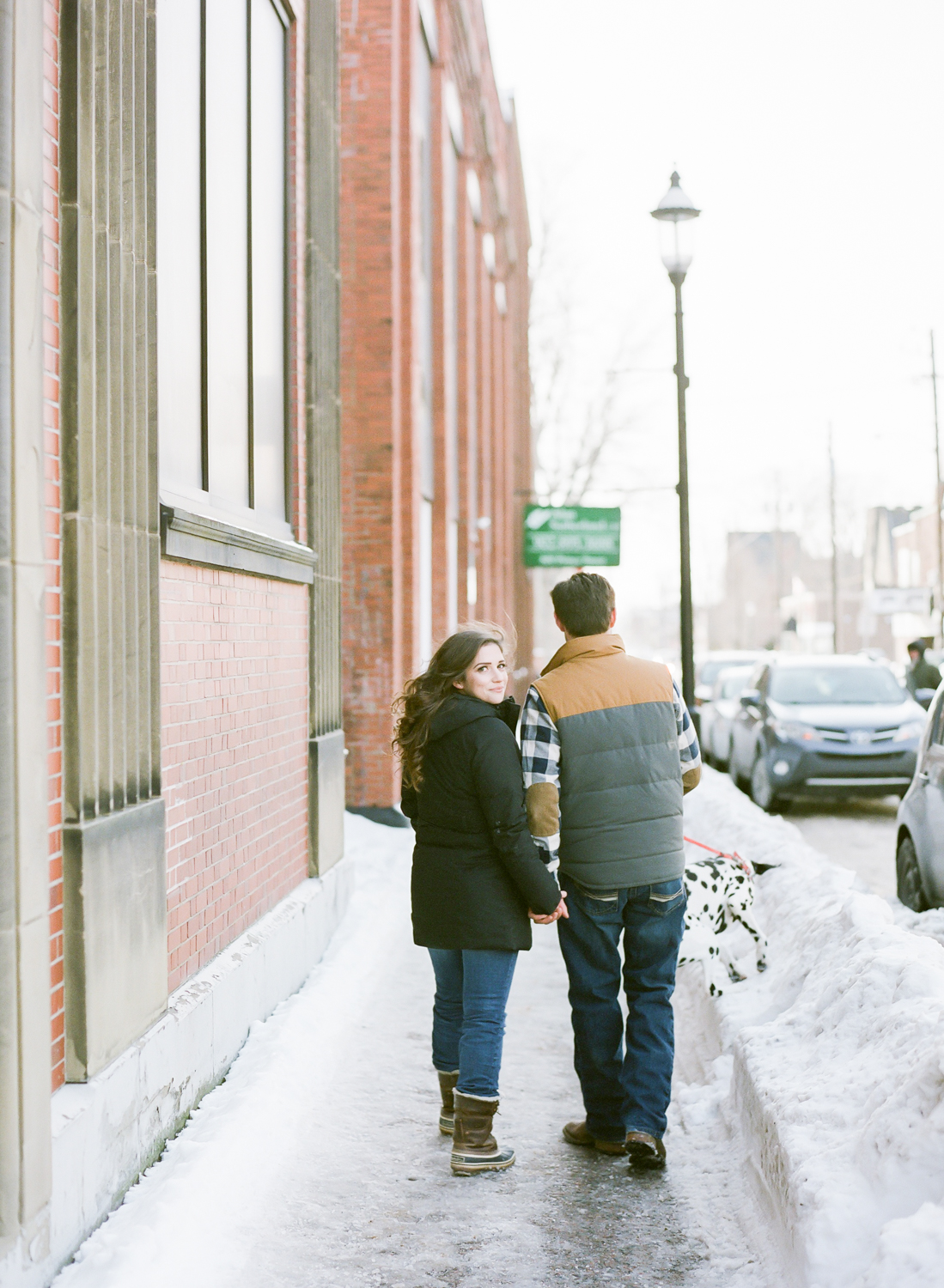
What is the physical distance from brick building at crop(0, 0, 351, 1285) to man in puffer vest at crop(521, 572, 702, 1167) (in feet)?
4.46

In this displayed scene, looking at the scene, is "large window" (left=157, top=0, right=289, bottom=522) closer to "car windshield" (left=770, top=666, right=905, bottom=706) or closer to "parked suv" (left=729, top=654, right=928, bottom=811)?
"parked suv" (left=729, top=654, right=928, bottom=811)

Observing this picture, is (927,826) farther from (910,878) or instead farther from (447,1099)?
(447,1099)

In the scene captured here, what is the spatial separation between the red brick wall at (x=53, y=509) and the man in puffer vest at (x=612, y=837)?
4.87ft

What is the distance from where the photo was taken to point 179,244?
525 centimetres

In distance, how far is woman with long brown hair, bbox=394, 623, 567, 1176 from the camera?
4.01 meters

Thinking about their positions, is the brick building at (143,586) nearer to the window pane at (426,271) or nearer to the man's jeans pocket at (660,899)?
the man's jeans pocket at (660,899)

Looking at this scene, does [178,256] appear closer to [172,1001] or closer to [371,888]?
[172,1001]

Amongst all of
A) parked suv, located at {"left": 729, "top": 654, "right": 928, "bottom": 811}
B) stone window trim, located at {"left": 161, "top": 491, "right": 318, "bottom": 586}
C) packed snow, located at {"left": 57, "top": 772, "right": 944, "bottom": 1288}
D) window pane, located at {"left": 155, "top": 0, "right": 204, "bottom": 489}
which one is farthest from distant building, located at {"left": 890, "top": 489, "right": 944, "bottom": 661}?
window pane, located at {"left": 155, "top": 0, "right": 204, "bottom": 489}

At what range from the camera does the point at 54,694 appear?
3541 millimetres

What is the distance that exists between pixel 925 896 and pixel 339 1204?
4804 mm

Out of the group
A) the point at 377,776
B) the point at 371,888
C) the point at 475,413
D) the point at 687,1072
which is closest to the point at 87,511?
the point at 687,1072

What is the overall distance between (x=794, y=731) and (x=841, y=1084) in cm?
996

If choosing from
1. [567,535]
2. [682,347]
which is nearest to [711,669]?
[567,535]

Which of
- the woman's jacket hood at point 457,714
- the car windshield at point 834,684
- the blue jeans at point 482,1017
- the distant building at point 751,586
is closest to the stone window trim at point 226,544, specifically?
the woman's jacket hood at point 457,714
